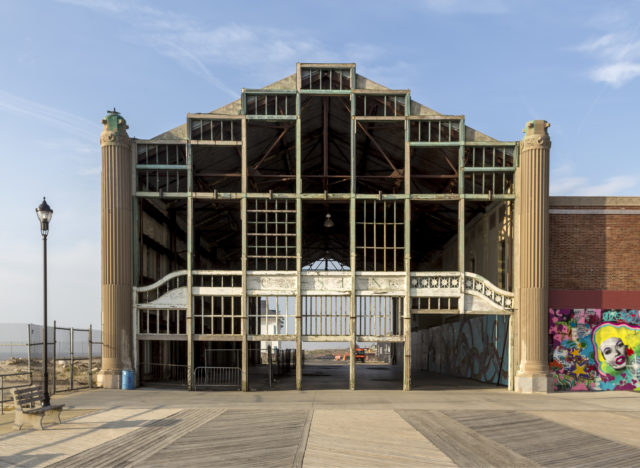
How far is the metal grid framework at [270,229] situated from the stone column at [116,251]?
4863 mm

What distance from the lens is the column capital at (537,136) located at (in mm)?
26520

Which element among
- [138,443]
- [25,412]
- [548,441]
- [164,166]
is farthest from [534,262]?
[25,412]

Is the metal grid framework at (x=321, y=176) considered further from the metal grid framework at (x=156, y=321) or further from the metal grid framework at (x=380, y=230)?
the metal grid framework at (x=380, y=230)

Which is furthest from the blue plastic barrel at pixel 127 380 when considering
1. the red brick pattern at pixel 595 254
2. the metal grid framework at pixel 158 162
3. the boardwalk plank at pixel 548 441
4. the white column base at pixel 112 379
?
the red brick pattern at pixel 595 254

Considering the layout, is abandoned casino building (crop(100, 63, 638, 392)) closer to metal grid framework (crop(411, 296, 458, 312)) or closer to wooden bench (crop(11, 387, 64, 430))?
metal grid framework (crop(411, 296, 458, 312))

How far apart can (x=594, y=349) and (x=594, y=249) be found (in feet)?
13.0

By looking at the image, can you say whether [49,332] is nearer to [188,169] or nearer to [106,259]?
[106,259]

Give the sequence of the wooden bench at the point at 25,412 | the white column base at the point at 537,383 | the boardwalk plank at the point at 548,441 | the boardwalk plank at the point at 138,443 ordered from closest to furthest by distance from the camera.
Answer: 1. the boardwalk plank at the point at 138,443
2. the boardwalk plank at the point at 548,441
3. the wooden bench at the point at 25,412
4. the white column base at the point at 537,383

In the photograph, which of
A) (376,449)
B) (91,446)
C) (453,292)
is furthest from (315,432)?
(453,292)

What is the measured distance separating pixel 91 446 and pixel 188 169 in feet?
49.6

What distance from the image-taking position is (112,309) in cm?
2611

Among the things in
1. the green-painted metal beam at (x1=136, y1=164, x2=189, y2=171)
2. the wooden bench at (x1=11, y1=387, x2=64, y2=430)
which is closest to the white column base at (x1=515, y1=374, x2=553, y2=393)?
the green-painted metal beam at (x1=136, y1=164, x2=189, y2=171)

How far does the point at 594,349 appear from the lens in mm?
26734

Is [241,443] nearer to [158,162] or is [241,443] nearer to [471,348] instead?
[158,162]
